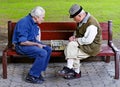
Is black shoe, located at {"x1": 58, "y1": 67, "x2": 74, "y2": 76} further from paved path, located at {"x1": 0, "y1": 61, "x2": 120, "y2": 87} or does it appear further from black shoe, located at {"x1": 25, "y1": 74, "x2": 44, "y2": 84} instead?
black shoe, located at {"x1": 25, "y1": 74, "x2": 44, "y2": 84}

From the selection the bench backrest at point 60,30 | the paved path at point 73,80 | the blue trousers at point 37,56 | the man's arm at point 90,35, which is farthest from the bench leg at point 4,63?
the man's arm at point 90,35

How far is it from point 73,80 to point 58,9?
8485 millimetres

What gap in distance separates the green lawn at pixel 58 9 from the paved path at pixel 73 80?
9.57ft

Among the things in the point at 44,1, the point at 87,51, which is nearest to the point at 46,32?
the point at 87,51

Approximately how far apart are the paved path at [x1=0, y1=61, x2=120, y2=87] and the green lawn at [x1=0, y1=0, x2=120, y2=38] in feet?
9.57

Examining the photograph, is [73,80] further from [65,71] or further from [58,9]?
[58,9]

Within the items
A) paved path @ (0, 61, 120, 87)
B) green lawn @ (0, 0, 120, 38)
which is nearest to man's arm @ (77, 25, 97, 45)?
paved path @ (0, 61, 120, 87)

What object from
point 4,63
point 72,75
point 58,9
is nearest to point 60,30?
point 72,75

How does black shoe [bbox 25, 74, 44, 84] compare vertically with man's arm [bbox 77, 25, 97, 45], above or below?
below

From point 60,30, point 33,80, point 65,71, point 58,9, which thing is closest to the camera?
point 33,80

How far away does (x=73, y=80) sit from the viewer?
6.57 meters

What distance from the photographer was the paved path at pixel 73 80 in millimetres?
6352

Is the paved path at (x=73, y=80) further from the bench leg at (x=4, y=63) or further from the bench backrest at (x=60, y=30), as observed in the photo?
the bench backrest at (x=60, y=30)

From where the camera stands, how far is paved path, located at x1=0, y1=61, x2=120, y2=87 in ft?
20.8
